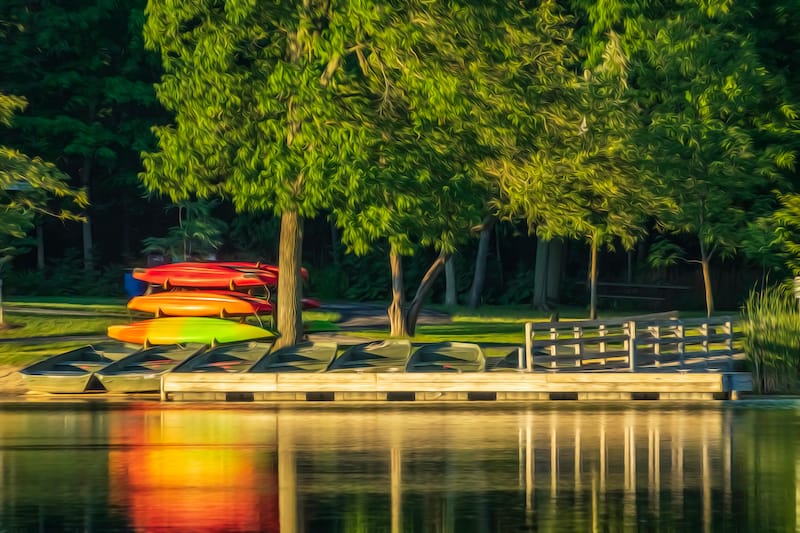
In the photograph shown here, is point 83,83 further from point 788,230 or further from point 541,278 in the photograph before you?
point 788,230

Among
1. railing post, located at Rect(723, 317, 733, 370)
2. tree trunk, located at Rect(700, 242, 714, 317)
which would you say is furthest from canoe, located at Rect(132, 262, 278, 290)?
railing post, located at Rect(723, 317, 733, 370)

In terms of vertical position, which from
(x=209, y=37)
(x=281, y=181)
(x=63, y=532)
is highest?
(x=209, y=37)

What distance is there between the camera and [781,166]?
1918 inches

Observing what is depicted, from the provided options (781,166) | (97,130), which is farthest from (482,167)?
(97,130)

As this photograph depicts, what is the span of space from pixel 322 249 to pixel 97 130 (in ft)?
38.0

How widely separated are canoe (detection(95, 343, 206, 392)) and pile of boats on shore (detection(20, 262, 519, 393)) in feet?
0.06

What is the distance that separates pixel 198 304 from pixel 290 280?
3.65 meters

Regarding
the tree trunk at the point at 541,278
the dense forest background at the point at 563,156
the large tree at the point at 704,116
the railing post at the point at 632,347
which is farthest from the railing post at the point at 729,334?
the tree trunk at the point at 541,278

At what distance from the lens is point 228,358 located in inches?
1369

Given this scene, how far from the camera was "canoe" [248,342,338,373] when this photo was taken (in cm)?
3334

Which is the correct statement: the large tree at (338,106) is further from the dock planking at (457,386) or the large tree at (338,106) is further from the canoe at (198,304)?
the dock planking at (457,386)

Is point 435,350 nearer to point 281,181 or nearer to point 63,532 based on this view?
point 281,181

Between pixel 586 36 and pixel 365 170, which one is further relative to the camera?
pixel 586 36

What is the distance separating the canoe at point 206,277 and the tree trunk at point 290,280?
5.13 metres
